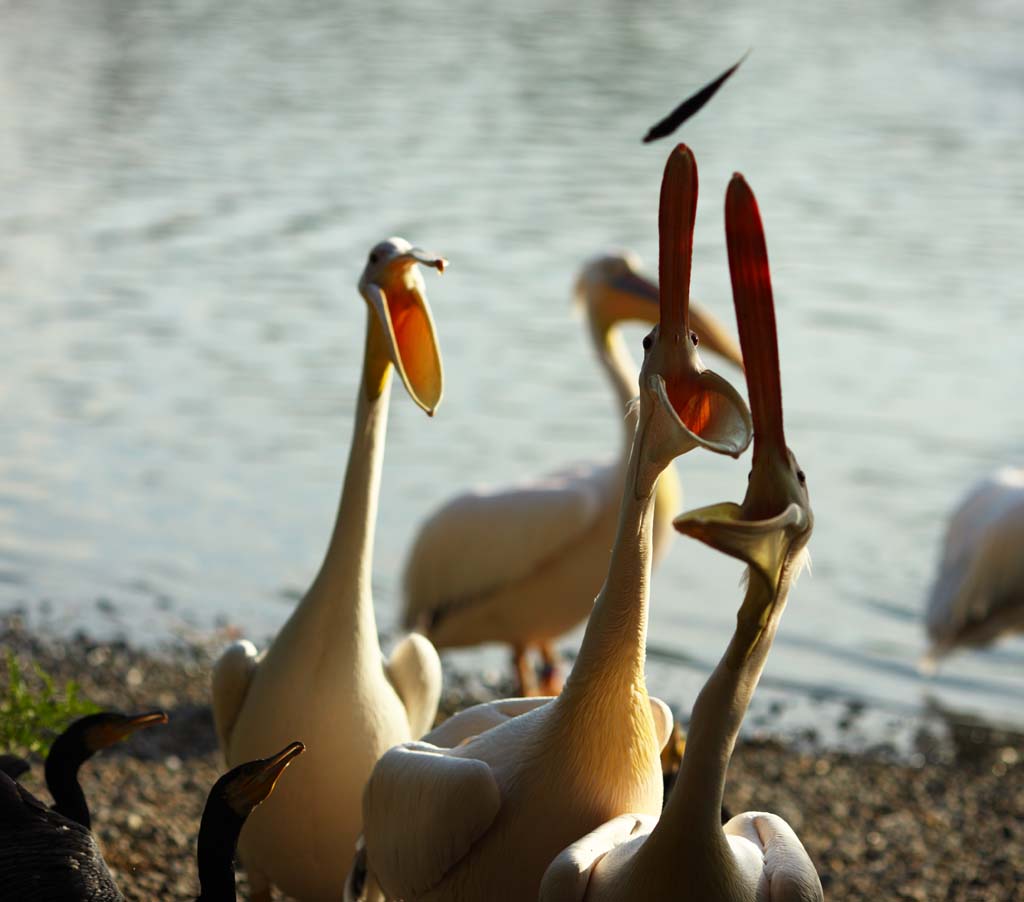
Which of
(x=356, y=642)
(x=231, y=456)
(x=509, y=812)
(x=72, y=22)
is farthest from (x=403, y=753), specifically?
(x=72, y=22)

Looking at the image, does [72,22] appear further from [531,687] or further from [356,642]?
[356,642]

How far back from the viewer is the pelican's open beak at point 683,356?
81.4 inches

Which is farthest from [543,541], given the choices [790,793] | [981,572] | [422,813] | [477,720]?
[422,813]

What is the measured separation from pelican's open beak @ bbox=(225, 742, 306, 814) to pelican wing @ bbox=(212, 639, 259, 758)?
72 cm

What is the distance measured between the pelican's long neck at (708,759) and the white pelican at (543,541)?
10.1ft

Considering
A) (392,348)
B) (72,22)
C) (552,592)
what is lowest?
(72,22)

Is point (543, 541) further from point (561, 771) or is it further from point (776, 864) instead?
point (776, 864)

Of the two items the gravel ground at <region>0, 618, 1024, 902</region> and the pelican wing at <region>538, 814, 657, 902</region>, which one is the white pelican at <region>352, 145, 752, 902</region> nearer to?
the pelican wing at <region>538, 814, 657, 902</region>

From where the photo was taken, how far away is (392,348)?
2861 mm

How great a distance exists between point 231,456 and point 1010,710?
426 cm

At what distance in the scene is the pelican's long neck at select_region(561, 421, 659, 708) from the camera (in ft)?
8.00

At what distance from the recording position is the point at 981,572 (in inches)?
233

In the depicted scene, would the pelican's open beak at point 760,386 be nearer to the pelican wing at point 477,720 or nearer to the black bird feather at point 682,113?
the black bird feather at point 682,113

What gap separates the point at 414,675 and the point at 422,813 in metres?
0.84
